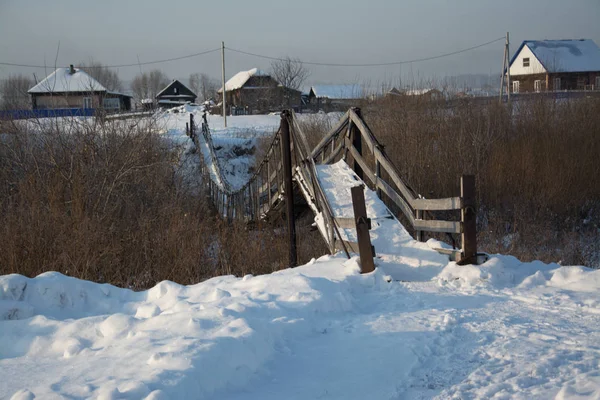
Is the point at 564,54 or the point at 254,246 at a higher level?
the point at 564,54

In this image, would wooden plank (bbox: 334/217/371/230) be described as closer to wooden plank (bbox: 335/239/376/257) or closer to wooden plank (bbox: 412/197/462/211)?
wooden plank (bbox: 335/239/376/257)

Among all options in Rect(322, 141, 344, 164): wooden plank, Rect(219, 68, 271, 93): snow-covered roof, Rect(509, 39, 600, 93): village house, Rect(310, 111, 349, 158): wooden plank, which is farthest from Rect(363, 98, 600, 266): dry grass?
Rect(219, 68, 271, 93): snow-covered roof

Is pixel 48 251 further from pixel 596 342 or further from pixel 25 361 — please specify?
pixel 596 342

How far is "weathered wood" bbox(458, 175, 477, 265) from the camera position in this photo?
18.6ft

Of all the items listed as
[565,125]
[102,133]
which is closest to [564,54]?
[565,125]

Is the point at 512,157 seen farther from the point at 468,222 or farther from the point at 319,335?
the point at 319,335

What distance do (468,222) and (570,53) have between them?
3048cm

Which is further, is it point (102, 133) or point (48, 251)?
point (102, 133)

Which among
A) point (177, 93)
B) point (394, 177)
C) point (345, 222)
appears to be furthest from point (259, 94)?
point (345, 222)

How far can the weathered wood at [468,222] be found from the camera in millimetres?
5676

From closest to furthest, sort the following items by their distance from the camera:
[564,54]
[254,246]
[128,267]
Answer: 1. [128,267]
2. [254,246]
3. [564,54]

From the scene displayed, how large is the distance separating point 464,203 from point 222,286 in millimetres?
2770

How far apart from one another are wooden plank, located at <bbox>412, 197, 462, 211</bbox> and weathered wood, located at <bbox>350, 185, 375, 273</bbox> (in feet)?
3.31

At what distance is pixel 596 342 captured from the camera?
12.3ft
